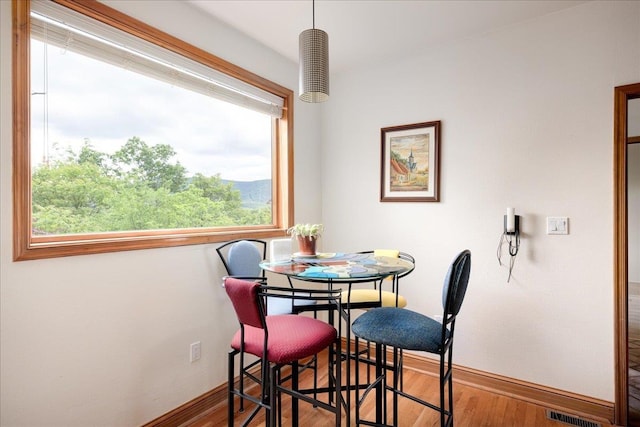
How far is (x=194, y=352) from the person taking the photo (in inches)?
85.1

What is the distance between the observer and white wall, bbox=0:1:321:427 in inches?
56.1

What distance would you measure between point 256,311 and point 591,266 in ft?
7.11

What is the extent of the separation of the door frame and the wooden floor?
0.81ft

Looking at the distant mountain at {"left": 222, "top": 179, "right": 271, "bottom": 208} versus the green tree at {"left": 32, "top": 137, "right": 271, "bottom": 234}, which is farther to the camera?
the distant mountain at {"left": 222, "top": 179, "right": 271, "bottom": 208}

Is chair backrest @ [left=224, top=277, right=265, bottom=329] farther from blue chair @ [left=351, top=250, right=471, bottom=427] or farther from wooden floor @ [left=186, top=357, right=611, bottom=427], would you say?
wooden floor @ [left=186, top=357, right=611, bottom=427]

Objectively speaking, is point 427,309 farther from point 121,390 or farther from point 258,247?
point 121,390

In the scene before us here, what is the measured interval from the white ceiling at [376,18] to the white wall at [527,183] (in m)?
0.14

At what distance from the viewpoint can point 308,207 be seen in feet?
10.5

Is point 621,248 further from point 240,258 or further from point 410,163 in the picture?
point 240,258

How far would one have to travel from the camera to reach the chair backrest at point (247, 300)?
4.57ft

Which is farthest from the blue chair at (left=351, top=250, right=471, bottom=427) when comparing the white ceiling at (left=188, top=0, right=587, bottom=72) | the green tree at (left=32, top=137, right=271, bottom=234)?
the white ceiling at (left=188, top=0, right=587, bottom=72)

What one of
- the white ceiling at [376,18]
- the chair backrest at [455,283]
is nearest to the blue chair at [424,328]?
the chair backrest at [455,283]

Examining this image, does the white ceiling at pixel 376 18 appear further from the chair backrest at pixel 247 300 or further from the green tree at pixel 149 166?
the chair backrest at pixel 247 300

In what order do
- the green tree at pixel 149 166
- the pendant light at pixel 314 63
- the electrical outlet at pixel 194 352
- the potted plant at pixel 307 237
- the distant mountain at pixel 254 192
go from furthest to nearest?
the distant mountain at pixel 254 192 < the electrical outlet at pixel 194 352 < the potted plant at pixel 307 237 < the green tree at pixel 149 166 < the pendant light at pixel 314 63
